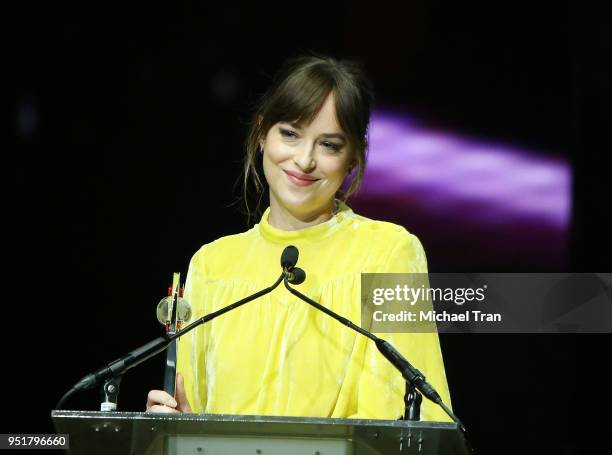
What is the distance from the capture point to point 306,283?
2.73m

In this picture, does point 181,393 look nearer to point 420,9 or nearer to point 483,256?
point 483,256

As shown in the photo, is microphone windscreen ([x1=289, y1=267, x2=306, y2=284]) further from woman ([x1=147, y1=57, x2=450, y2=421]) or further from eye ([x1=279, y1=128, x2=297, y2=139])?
eye ([x1=279, y1=128, x2=297, y2=139])

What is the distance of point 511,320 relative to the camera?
3.32 metres

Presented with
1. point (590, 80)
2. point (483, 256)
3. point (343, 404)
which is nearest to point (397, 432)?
point (343, 404)

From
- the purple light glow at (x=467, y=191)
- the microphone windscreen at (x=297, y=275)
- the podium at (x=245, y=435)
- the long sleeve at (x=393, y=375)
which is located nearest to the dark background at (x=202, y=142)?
the purple light glow at (x=467, y=191)

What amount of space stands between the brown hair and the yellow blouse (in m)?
0.26

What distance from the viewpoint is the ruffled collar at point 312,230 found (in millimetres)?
2850

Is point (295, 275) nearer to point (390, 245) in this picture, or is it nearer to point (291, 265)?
point (291, 265)

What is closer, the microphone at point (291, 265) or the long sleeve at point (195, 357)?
the microphone at point (291, 265)

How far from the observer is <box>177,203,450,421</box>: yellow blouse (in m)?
2.61

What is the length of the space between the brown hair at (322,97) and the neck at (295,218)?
16cm

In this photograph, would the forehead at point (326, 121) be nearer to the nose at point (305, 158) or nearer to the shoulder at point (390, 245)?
the nose at point (305, 158)

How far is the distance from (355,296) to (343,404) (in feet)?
0.94

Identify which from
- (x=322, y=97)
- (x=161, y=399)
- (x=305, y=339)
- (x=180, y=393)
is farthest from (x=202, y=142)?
(x=161, y=399)
